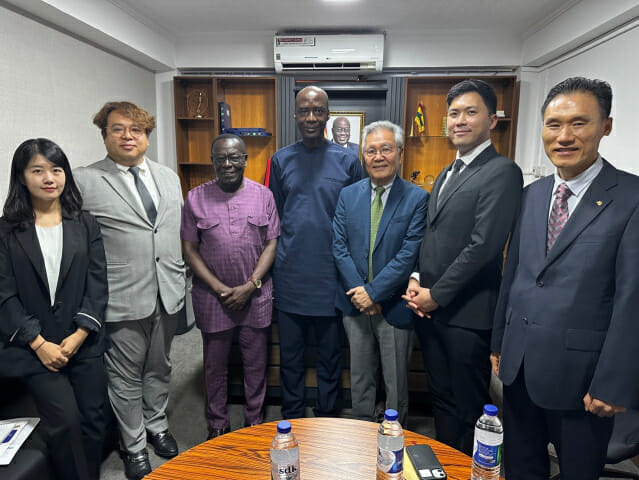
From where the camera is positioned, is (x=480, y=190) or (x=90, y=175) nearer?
(x=480, y=190)

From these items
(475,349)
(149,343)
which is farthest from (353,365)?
(149,343)

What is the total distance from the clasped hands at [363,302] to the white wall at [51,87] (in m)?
2.37

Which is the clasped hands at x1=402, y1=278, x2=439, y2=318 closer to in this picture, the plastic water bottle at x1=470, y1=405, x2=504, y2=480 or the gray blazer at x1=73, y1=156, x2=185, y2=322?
the plastic water bottle at x1=470, y1=405, x2=504, y2=480

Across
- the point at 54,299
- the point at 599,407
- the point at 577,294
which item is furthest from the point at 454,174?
the point at 54,299

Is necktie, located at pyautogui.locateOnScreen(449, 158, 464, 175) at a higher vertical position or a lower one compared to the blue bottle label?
higher

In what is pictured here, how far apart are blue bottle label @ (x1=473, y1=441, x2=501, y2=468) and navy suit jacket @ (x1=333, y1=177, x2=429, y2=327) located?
911mm

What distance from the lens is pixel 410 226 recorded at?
1891 millimetres

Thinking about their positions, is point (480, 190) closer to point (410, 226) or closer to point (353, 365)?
point (410, 226)

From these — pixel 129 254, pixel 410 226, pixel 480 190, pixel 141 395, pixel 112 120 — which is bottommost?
pixel 141 395

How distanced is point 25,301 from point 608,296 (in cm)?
206

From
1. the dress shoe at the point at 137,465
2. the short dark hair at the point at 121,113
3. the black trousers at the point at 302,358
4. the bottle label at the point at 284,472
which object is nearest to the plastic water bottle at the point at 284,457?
the bottle label at the point at 284,472

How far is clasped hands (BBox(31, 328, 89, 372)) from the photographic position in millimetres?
1582

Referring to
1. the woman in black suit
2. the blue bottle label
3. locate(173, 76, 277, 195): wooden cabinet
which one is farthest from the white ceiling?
the blue bottle label

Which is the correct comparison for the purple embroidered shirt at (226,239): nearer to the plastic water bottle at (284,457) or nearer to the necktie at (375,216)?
the necktie at (375,216)
